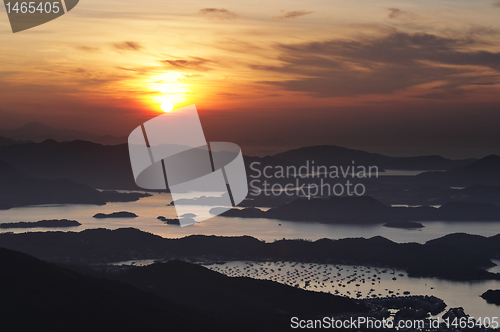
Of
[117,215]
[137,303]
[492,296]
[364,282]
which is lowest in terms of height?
[117,215]

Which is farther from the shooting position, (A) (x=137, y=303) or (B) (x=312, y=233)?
(B) (x=312, y=233)

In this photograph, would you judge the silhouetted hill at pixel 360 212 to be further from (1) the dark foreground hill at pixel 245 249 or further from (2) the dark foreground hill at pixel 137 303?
(2) the dark foreground hill at pixel 137 303

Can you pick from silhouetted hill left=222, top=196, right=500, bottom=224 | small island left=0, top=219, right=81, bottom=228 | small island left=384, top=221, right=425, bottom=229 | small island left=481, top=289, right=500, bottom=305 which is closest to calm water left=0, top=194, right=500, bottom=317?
small island left=481, top=289, right=500, bottom=305

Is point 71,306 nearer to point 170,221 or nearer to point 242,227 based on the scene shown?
point 242,227

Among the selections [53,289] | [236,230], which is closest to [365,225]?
[236,230]

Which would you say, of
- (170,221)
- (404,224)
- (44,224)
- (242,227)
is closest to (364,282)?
(242,227)

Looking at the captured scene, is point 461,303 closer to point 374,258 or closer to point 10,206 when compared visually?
point 374,258
